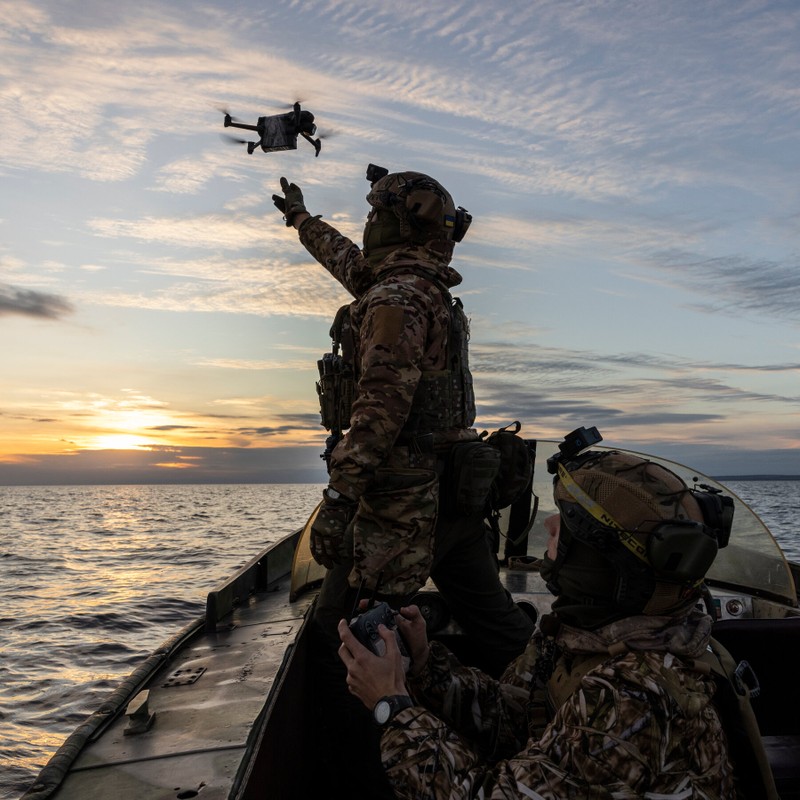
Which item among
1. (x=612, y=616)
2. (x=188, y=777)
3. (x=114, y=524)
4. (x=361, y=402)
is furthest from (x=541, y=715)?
(x=114, y=524)

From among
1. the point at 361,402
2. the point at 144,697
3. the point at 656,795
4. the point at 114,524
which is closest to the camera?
the point at 656,795

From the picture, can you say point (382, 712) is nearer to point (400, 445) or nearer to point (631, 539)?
point (631, 539)

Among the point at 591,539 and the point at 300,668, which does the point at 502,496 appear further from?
the point at 591,539

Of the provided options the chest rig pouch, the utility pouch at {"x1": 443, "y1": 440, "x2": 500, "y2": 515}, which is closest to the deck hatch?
the chest rig pouch

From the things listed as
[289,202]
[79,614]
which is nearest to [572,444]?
[289,202]

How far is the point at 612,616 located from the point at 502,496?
2.07m

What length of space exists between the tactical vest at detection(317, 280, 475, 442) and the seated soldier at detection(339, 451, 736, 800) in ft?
4.85

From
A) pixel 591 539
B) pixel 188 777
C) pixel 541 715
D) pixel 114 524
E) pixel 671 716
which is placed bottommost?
pixel 114 524

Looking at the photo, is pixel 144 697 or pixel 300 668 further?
pixel 300 668

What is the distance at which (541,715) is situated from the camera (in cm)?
245

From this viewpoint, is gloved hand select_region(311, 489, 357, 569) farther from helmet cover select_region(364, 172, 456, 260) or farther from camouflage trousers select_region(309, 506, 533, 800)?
helmet cover select_region(364, 172, 456, 260)

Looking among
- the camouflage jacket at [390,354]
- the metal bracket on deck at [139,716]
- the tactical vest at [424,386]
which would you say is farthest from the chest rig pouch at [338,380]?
the metal bracket on deck at [139,716]

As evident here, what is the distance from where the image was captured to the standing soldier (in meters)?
3.41

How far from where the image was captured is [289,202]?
5113mm
